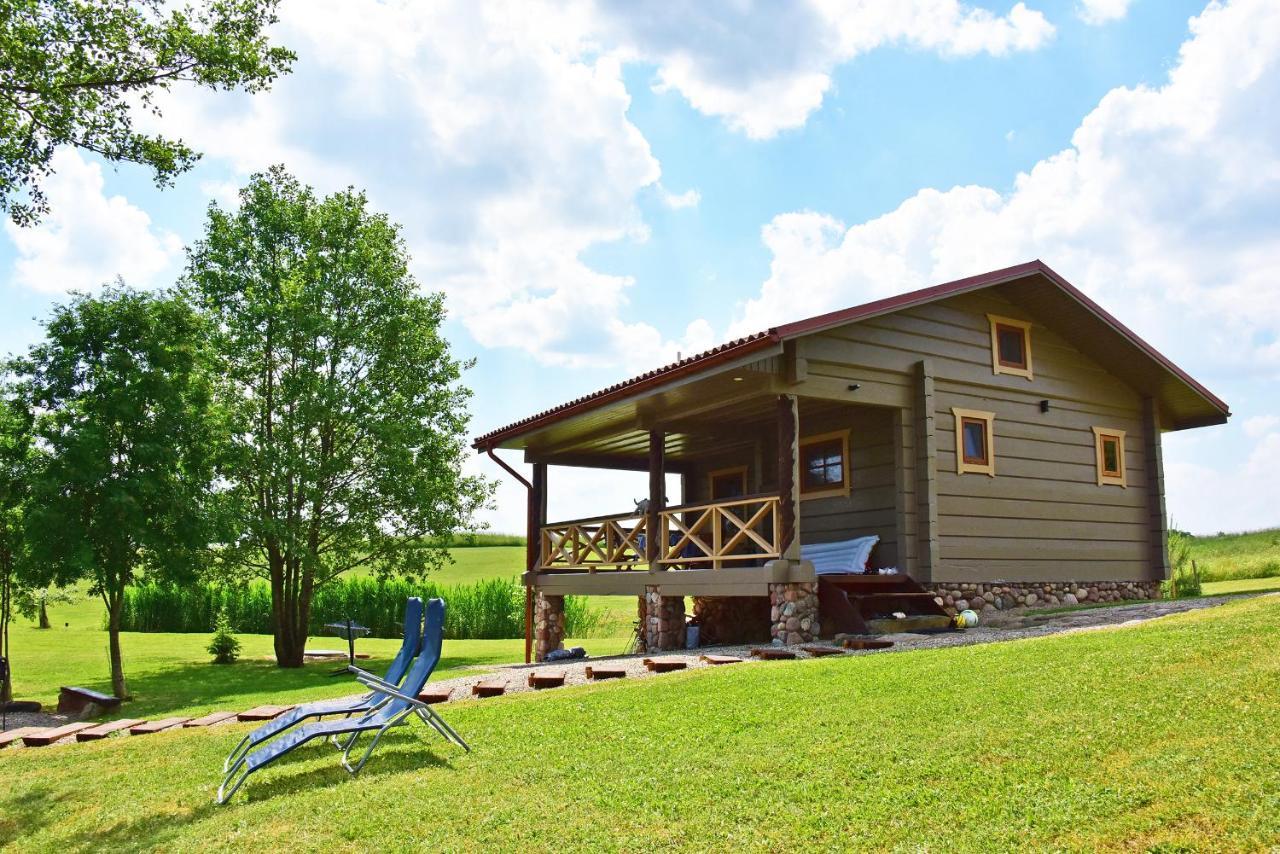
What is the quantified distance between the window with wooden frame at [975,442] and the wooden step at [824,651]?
4.54m

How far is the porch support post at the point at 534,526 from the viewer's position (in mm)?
17438

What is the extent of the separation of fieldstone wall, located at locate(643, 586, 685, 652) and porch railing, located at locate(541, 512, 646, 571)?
722 millimetres

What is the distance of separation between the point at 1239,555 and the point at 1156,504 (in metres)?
9.22

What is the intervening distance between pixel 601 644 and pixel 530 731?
49.1 feet

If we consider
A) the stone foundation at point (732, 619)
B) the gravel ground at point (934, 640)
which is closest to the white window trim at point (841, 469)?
the stone foundation at point (732, 619)

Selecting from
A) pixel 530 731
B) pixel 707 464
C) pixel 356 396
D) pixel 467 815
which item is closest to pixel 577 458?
pixel 707 464

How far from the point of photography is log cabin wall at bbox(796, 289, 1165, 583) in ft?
42.9

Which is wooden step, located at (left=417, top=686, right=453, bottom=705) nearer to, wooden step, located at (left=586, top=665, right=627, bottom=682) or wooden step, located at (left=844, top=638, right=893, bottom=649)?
wooden step, located at (left=586, top=665, right=627, bottom=682)

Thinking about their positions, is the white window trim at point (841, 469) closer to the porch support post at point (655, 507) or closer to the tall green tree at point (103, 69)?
the porch support post at point (655, 507)

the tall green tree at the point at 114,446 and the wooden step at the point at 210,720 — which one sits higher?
the tall green tree at the point at 114,446

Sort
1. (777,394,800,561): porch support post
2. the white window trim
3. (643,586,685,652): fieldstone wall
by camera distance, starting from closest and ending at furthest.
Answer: (777,394,800,561): porch support post < (643,586,685,652): fieldstone wall < the white window trim

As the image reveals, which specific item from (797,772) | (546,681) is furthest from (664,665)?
(797,772)

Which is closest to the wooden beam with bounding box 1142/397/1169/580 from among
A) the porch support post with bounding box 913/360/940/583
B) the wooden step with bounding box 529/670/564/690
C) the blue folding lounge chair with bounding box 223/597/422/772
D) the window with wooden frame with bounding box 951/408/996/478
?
the window with wooden frame with bounding box 951/408/996/478

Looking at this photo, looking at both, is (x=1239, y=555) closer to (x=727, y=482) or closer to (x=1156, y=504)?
(x=1156, y=504)
